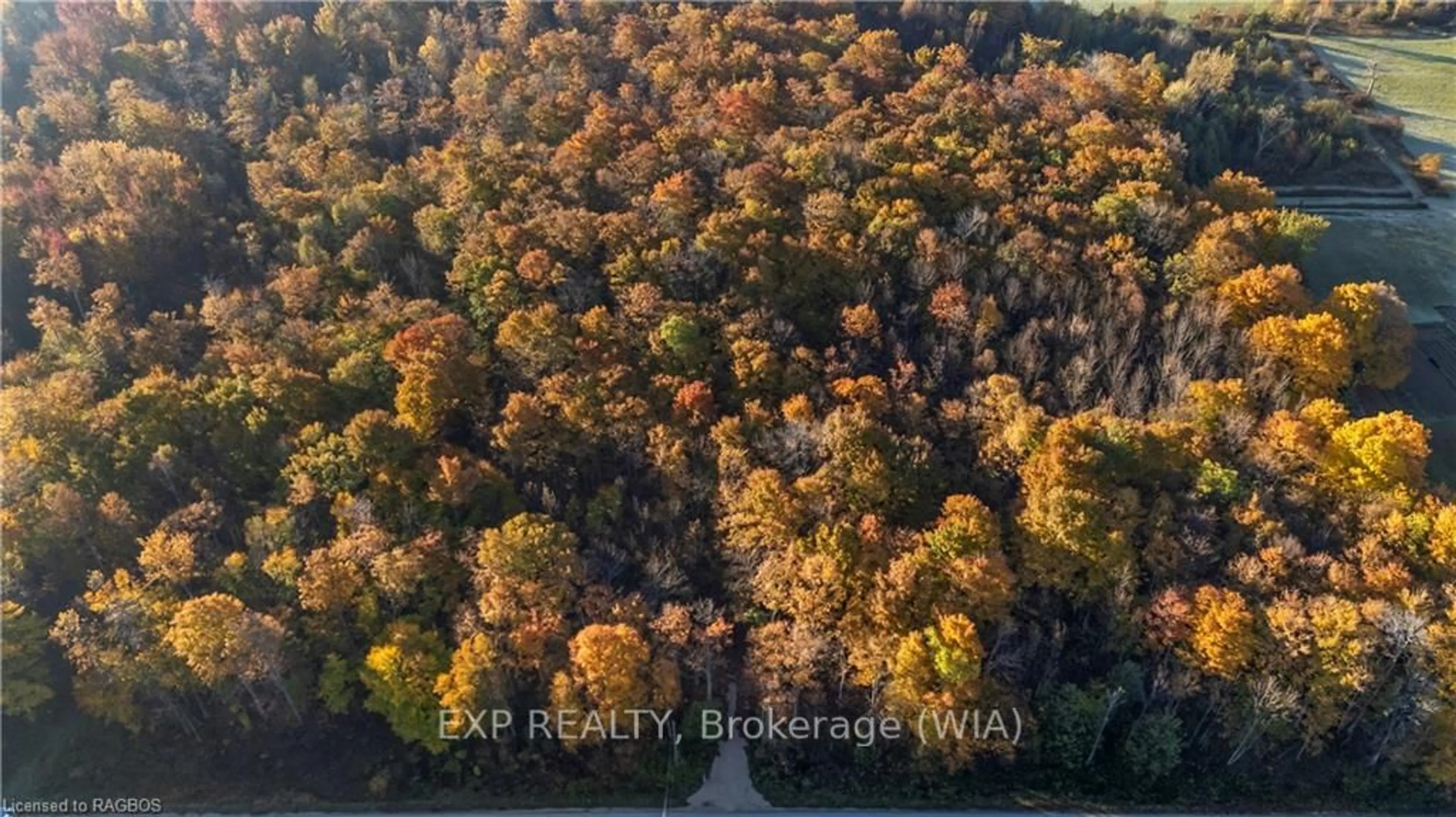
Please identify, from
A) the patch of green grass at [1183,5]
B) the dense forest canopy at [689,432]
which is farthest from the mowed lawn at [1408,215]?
the dense forest canopy at [689,432]

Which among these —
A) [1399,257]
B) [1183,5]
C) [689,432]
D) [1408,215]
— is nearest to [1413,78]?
[1183,5]

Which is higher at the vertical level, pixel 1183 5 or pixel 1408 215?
pixel 1183 5

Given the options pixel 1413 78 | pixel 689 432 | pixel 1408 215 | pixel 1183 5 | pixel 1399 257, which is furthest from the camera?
pixel 1183 5

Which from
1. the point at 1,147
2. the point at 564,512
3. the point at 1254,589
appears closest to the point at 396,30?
the point at 1,147

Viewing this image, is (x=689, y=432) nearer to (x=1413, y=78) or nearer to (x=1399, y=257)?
(x=1399, y=257)

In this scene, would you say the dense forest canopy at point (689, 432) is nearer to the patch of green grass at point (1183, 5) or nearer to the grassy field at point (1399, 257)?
the grassy field at point (1399, 257)

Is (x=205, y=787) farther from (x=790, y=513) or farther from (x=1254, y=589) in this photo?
(x=1254, y=589)

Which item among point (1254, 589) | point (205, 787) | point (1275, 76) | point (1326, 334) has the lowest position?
point (205, 787)
